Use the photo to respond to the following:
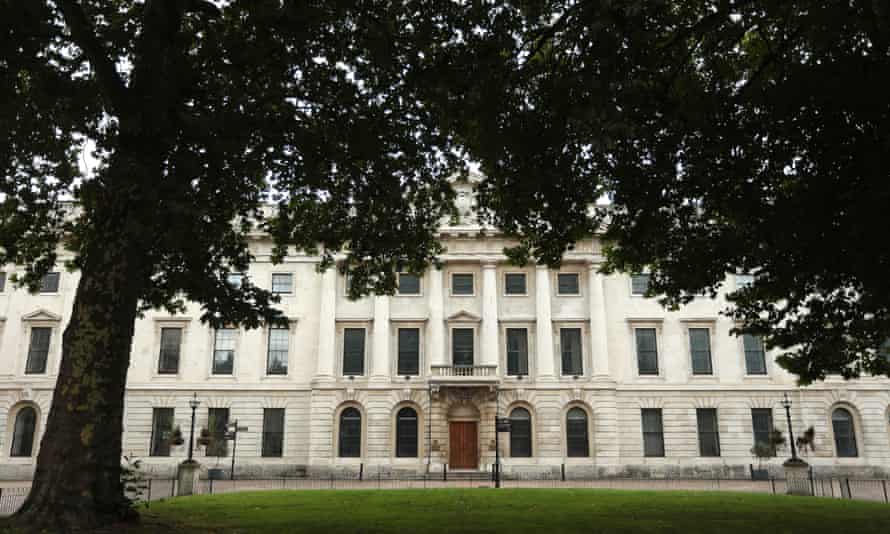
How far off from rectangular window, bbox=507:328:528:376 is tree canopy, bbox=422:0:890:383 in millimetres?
25089

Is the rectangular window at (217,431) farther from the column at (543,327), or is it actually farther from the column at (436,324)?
the column at (543,327)

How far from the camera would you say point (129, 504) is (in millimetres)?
11875

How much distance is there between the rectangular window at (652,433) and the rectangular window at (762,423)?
5.04 metres

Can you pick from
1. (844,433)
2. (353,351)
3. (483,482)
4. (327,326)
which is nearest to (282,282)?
(327,326)

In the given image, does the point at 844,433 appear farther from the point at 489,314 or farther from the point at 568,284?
the point at 489,314

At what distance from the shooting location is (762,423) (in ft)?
126

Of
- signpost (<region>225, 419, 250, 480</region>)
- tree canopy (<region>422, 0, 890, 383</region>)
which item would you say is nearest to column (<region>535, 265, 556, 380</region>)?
signpost (<region>225, 419, 250, 480</region>)

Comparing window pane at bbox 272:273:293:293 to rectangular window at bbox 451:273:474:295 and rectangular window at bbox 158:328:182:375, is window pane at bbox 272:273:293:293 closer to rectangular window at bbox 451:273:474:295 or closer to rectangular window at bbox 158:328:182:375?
rectangular window at bbox 158:328:182:375

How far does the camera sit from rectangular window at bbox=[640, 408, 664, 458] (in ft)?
126

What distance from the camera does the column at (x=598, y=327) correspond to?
127 ft

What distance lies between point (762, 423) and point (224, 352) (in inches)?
1189

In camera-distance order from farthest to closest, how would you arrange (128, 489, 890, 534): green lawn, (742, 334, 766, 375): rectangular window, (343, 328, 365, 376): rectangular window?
(343, 328, 365, 376): rectangular window, (742, 334, 766, 375): rectangular window, (128, 489, 890, 534): green lawn

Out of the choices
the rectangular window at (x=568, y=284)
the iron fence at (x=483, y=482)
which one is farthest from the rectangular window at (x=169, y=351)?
the rectangular window at (x=568, y=284)

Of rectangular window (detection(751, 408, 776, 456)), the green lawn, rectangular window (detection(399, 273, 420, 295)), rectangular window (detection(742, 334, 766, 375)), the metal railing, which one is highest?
rectangular window (detection(399, 273, 420, 295))
